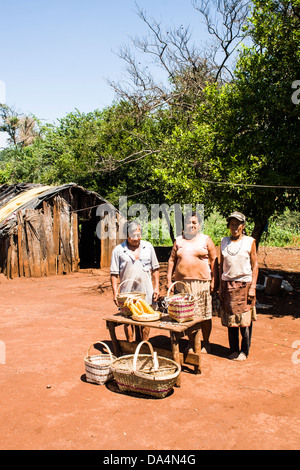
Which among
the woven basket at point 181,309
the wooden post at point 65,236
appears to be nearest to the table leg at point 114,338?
the woven basket at point 181,309

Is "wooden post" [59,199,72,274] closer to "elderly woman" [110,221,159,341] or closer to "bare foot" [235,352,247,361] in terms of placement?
"elderly woman" [110,221,159,341]

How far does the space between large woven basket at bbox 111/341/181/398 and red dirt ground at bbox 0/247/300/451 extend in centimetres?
11

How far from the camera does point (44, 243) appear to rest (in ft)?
43.3

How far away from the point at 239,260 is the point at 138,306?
4.52ft

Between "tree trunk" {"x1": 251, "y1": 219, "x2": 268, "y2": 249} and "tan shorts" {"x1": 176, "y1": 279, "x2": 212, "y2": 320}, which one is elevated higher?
"tree trunk" {"x1": 251, "y1": 219, "x2": 268, "y2": 249}

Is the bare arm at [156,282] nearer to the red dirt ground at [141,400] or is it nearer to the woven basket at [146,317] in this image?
the woven basket at [146,317]

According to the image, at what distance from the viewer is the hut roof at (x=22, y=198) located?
13.0 metres

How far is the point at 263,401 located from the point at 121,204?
41.6 ft

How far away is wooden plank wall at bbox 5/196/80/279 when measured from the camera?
12.6m

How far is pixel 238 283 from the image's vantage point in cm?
522

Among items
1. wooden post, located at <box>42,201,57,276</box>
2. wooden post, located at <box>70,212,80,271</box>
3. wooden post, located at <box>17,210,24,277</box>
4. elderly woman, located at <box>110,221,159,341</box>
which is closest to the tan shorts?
elderly woman, located at <box>110,221,159,341</box>

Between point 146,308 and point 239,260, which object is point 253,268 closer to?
point 239,260

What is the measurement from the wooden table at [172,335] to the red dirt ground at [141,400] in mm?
196

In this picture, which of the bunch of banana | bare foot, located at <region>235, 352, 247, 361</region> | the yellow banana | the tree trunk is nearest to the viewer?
the bunch of banana
